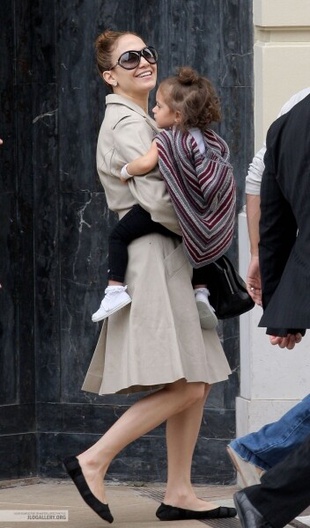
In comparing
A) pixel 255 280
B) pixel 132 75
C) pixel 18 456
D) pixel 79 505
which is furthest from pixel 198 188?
pixel 18 456

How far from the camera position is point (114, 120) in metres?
5.83

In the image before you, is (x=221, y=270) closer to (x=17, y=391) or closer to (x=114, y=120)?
(x=114, y=120)

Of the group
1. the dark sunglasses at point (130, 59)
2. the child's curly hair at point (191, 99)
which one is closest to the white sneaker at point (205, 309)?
the child's curly hair at point (191, 99)

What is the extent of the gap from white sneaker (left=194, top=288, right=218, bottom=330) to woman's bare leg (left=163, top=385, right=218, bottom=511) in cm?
26

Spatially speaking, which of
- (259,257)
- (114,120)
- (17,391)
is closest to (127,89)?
(114,120)

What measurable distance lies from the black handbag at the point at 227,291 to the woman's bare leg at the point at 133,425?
337mm

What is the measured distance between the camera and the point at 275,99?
651 centimetres

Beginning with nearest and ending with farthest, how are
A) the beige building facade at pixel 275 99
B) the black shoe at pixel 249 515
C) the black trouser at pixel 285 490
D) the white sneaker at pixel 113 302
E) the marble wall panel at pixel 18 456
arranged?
the black trouser at pixel 285 490, the black shoe at pixel 249 515, the white sneaker at pixel 113 302, the beige building facade at pixel 275 99, the marble wall panel at pixel 18 456

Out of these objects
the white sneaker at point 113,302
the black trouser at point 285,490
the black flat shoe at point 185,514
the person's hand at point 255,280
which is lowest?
the black flat shoe at point 185,514

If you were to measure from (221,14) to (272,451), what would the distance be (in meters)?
2.18

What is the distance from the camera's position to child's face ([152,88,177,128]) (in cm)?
569

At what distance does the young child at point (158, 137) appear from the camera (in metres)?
5.64

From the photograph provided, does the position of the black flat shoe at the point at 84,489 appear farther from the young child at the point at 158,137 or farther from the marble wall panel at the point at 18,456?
the marble wall panel at the point at 18,456

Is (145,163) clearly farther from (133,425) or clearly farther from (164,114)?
(133,425)
